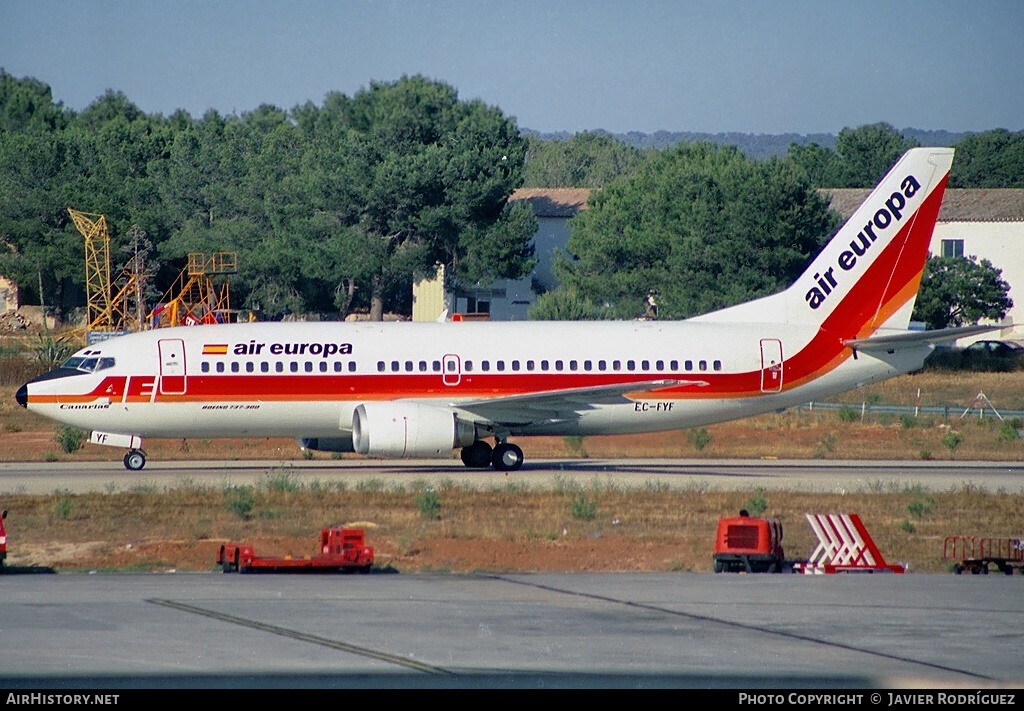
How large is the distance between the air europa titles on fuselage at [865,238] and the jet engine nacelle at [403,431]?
975 centimetres

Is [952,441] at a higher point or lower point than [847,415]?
lower

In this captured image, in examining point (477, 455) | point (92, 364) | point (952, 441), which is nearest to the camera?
point (92, 364)

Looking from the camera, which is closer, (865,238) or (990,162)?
(865,238)

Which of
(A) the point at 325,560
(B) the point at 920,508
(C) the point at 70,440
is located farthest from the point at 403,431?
(C) the point at 70,440

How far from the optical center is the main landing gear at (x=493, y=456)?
32000 millimetres

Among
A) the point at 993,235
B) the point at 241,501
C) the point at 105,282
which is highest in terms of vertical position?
the point at 993,235

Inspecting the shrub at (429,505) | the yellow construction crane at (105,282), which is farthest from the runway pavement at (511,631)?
the yellow construction crane at (105,282)

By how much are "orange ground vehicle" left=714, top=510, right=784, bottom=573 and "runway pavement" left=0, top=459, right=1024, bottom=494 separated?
899 cm

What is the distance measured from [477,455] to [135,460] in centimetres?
816

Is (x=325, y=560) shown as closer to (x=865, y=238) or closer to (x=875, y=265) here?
(x=875, y=265)

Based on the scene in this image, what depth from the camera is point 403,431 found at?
29797 millimetres

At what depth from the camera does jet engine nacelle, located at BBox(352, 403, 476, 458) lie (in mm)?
29766

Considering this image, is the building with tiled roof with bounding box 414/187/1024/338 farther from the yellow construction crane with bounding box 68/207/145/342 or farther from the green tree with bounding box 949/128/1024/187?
the green tree with bounding box 949/128/1024/187
